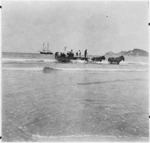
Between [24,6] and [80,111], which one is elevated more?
[24,6]

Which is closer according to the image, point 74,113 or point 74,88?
point 74,113

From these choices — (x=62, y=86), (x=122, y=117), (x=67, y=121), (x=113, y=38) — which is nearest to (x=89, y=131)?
(x=67, y=121)

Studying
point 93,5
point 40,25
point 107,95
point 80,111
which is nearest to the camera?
point 80,111

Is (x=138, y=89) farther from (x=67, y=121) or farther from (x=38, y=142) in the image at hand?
(x=38, y=142)

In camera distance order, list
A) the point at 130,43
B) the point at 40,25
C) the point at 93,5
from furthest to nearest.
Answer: the point at 130,43 < the point at 40,25 < the point at 93,5

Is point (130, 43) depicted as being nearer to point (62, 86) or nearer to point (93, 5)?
point (93, 5)

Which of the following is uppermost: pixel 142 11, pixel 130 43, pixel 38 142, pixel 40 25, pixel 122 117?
pixel 142 11

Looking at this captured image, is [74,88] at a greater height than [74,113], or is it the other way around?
[74,88]

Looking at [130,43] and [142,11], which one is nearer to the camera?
[142,11]
